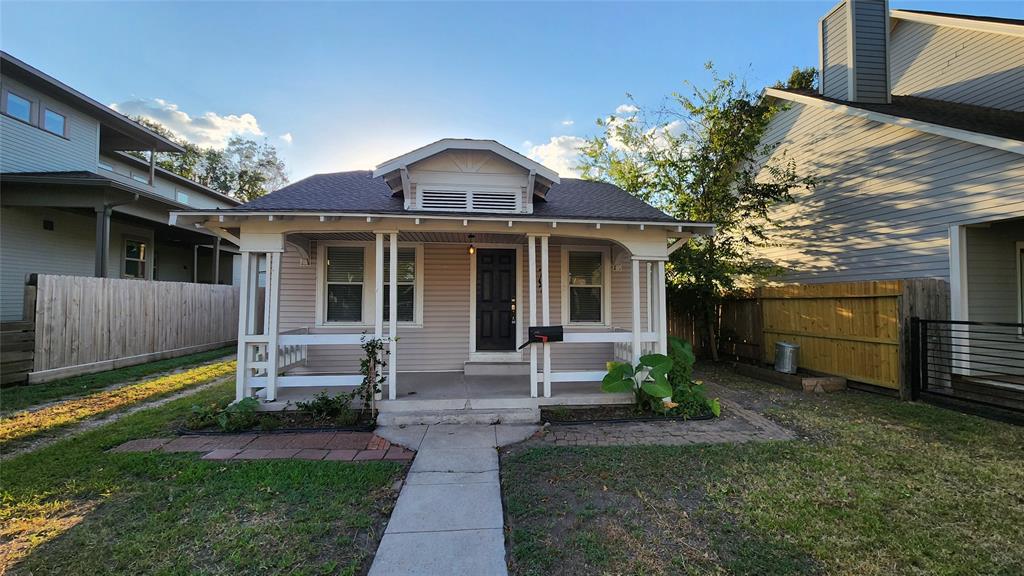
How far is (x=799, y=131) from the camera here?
9.55 metres

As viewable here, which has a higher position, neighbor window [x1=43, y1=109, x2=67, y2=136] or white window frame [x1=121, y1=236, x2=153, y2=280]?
neighbor window [x1=43, y1=109, x2=67, y2=136]

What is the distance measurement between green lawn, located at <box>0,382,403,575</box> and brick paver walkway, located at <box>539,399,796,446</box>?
203 centimetres

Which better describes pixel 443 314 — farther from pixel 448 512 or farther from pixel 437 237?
pixel 448 512

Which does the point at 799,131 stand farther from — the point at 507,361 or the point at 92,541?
the point at 92,541

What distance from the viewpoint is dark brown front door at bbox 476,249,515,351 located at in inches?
285

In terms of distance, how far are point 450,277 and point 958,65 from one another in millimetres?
11785

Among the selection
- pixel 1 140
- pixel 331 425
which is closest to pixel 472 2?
pixel 331 425

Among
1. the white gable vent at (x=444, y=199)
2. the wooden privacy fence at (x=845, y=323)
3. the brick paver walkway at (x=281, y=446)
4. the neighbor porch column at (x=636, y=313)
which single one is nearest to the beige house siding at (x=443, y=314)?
the white gable vent at (x=444, y=199)

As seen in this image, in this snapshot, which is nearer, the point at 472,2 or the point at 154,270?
the point at 472,2

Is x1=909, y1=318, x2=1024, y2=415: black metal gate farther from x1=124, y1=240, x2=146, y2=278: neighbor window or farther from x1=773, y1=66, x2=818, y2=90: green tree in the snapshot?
x1=124, y1=240, x2=146, y2=278: neighbor window

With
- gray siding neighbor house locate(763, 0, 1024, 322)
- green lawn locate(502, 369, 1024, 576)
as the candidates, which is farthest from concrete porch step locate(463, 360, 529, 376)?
gray siding neighbor house locate(763, 0, 1024, 322)

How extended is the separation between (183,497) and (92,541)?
584 millimetres

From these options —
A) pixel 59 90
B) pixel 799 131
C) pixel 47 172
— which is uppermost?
pixel 59 90

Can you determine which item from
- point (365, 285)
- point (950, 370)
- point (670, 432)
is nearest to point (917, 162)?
point (950, 370)
